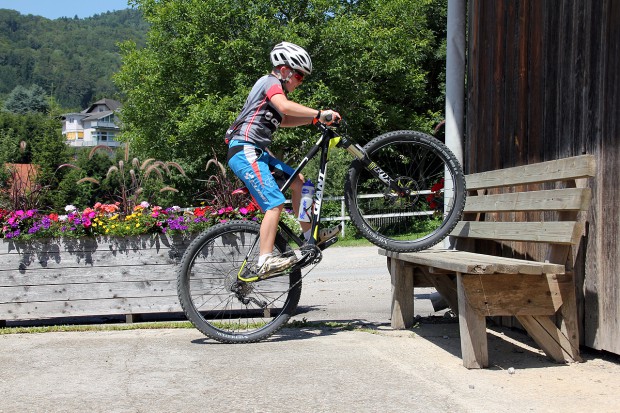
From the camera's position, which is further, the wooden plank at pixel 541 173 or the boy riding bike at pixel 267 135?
the boy riding bike at pixel 267 135

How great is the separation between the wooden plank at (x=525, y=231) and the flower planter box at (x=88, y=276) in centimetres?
258

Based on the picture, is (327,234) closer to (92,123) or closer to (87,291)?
(87,291)

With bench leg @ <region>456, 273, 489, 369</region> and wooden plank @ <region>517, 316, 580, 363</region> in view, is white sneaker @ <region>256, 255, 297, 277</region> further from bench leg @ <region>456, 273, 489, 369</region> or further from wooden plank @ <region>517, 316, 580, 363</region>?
wooden plank @ <region>517, 316, 580, 363</region>

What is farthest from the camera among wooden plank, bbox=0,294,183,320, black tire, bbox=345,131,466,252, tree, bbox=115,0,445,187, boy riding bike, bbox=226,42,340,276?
tree, bbox=115,0,445,187

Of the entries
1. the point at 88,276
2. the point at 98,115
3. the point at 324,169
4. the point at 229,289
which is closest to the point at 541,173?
the point at 324,169

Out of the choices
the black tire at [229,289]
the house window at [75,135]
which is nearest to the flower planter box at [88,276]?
the black tire at [229,289]

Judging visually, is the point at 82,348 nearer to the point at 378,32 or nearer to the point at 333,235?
the point at 333,235

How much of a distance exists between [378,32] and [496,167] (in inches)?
934

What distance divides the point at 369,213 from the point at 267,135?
3.25 ft

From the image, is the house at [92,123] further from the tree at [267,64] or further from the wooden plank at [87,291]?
the wooden plank at [87,291]

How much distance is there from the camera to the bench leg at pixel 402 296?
18.7 ft

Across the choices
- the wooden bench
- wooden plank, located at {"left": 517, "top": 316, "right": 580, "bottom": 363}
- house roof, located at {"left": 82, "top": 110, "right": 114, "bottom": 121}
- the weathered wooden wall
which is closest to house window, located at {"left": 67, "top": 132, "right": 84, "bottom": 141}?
house roof, located at {"left": 82, "top": 110, "right": 114, "bottom": 121}

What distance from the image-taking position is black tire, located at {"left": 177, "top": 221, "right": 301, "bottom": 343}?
16.9 feet

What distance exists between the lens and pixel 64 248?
20.2 ft
